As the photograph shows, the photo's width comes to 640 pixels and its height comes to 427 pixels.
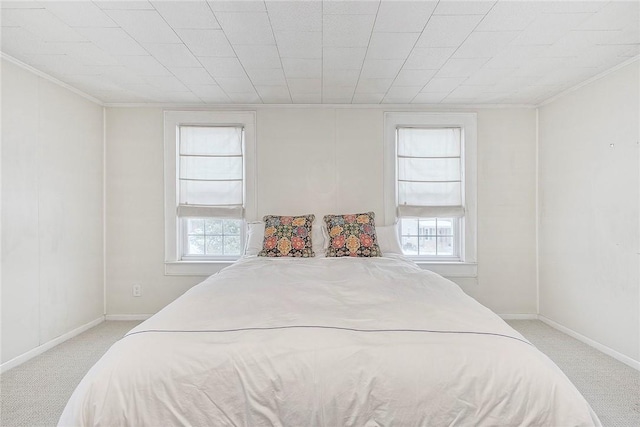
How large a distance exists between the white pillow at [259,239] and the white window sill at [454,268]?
1.16 metres

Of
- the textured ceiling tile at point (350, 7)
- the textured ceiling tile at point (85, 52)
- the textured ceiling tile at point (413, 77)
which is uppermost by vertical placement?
the textured ceiling tile at point (85, 52)

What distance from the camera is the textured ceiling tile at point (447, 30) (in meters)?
1.99

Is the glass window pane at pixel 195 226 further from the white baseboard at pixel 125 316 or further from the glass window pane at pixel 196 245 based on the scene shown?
the white baseboard at pixel 125 316

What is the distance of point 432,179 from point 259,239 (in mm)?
1977

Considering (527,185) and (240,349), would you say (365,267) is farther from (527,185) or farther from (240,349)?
(527,185)

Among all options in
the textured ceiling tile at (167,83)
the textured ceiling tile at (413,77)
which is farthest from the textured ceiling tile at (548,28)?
the textured ceiling tile at (167,83)

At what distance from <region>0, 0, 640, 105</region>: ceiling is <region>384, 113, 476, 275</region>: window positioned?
458 mm

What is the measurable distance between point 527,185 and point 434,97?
141 centimetres

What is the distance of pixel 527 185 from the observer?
3.65m

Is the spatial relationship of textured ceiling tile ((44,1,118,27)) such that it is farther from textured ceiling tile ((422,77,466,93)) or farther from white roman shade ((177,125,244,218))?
textured ceiling tile ((422,77,466,93))

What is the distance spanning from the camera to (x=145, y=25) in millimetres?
2053

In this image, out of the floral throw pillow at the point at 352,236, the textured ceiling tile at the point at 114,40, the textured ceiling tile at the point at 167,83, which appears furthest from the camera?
the floral throw pillow at the point at 352,236

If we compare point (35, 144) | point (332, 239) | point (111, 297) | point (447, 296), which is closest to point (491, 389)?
point (447, 296)

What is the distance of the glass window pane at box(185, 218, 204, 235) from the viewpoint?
377cm
